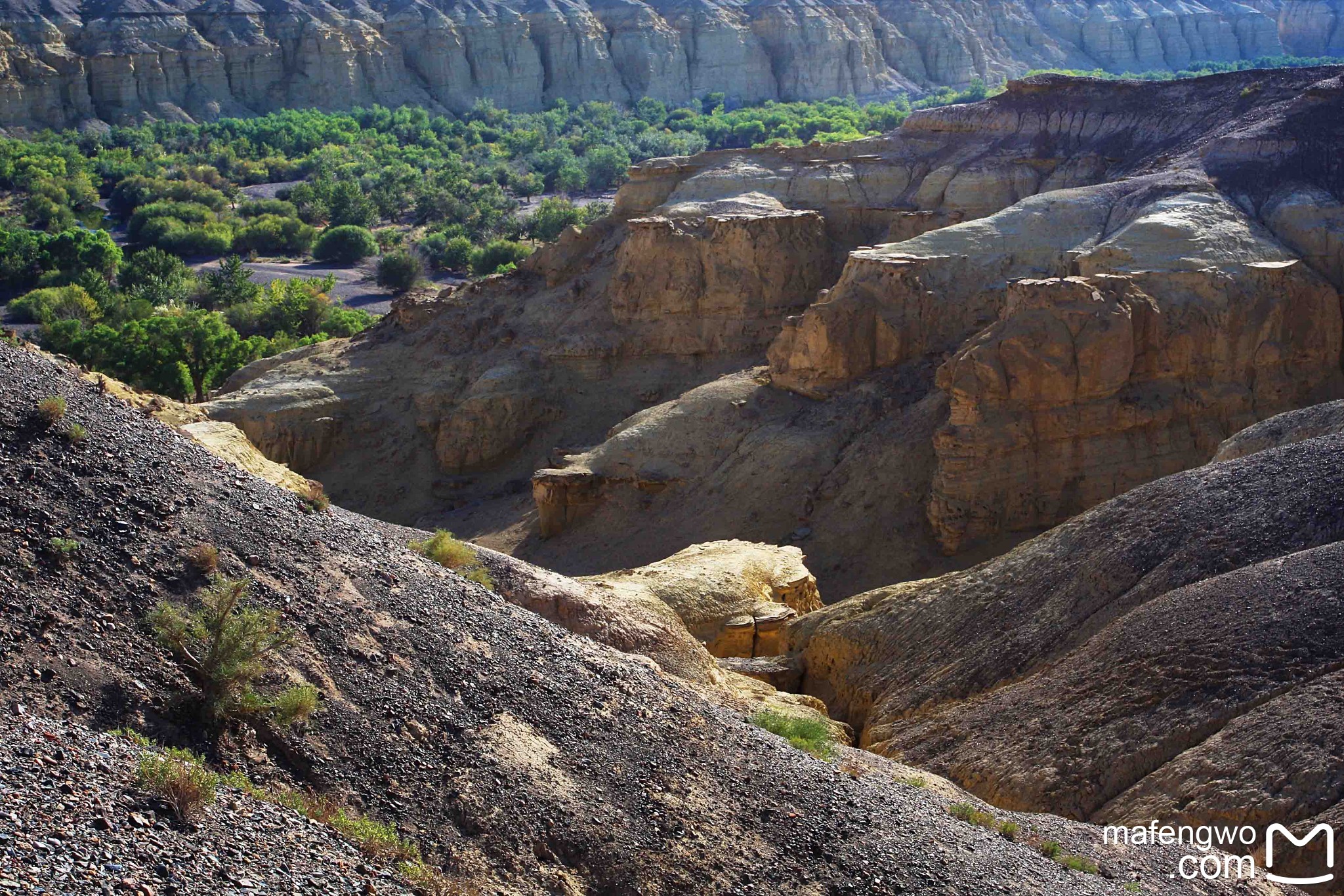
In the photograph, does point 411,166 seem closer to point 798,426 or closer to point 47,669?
point 798,426

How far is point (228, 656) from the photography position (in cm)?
1066

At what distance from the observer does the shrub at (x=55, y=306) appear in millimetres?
55312

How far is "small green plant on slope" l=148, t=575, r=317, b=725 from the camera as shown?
34.6 ft

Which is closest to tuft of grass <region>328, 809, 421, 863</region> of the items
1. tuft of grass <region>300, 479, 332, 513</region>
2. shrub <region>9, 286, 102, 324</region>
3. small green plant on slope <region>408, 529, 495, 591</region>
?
tuft of grass <region>300, 479, 332, 513</region>

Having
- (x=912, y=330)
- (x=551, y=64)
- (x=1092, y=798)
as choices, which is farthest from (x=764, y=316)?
(x=551, y=64)

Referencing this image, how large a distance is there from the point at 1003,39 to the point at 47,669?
140 metres

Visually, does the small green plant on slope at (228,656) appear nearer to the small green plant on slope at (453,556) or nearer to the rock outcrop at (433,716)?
the rock outcrop at (433,716)

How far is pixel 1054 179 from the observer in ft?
132

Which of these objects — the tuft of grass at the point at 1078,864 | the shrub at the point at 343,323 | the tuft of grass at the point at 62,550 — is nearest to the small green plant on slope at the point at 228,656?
the tuft of grass at the point at 62,550

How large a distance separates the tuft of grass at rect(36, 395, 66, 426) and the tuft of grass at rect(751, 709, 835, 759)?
6.91 meters

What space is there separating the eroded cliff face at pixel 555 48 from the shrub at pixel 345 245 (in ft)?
124

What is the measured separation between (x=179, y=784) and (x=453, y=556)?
6226 millimetres

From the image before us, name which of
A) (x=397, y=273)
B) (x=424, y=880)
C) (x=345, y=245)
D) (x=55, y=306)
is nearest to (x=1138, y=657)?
(x=424, y=880)

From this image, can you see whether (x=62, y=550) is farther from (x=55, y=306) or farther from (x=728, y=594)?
(x=55, y=306)
